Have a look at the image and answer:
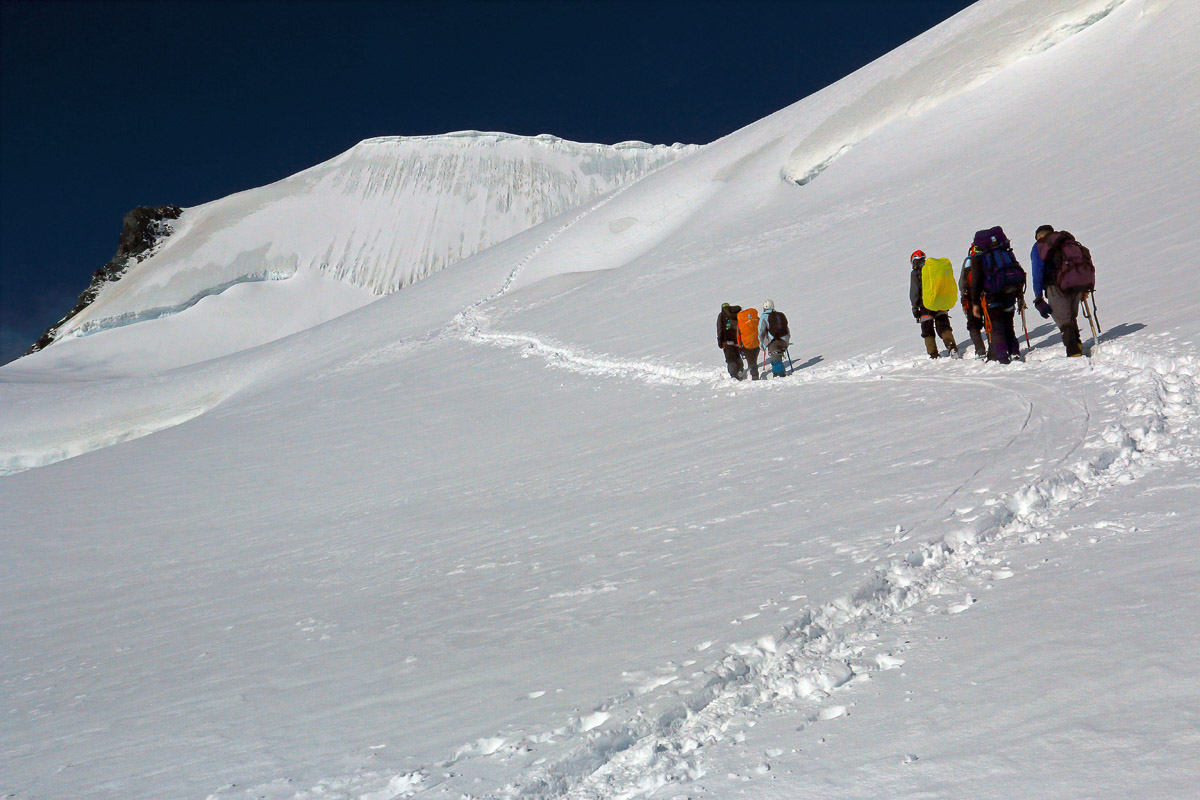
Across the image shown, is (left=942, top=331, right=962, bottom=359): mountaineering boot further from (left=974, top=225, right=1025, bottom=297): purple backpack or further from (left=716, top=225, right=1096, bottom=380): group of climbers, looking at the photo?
(left=974, top=225, right=1025, bottom=297): purple backpack

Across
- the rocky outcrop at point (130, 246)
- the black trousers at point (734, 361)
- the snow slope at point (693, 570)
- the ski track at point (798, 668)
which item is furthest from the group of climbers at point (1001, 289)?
the rocky outcrop at point (130, 246)

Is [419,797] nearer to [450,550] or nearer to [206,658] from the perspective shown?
[206,658]

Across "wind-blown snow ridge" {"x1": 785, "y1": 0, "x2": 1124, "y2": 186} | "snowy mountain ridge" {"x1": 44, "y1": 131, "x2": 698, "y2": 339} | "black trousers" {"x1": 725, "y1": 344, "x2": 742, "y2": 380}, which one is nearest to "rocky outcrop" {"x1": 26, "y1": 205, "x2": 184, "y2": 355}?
"snowy mountain ridge" {"x1": 44, "y1": 131, "x2": 698, "y2": 339}

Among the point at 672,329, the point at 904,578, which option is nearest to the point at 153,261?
the point at 672,329

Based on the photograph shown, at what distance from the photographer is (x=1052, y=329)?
10812 mm

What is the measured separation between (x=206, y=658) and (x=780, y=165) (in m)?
27.8

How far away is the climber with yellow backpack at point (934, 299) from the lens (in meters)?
10.6

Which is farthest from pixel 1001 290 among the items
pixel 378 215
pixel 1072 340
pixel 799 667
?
pixel 378 215

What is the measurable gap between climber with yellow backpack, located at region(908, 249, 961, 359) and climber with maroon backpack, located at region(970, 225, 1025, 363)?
2.63 ft

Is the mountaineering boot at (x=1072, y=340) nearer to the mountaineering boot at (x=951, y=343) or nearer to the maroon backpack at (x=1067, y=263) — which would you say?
the maroon backpack at (x=1067, y=263)

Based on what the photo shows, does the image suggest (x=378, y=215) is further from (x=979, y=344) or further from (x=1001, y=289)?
(x=1001, y=289)

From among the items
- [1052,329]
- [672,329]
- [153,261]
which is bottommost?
[1052,329]

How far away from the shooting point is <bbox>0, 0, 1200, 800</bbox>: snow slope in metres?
3.21

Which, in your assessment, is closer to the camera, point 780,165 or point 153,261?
point 780,165
